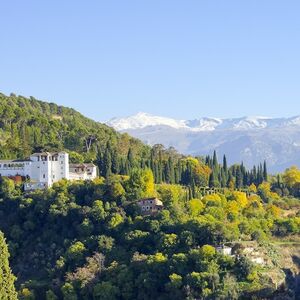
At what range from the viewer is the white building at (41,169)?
63812 mm

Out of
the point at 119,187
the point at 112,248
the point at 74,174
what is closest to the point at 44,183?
the point at 74,174

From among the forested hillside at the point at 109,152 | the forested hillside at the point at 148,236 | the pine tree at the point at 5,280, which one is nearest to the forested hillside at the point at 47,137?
the forested hillside at the point at 109,152

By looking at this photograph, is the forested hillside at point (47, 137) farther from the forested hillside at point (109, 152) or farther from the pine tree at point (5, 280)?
the pine tree at point (5, 280)

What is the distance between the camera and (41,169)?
6412cm

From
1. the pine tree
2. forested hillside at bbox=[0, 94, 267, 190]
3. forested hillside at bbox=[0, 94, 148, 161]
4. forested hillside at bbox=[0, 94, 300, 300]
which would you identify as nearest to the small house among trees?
forested hillside at bbox=[0, 94, 300, 300]

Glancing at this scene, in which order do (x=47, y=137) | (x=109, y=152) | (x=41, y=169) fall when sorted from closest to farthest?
(x=41, y=169)
(x=109, y=152)
(x=47, y=137)

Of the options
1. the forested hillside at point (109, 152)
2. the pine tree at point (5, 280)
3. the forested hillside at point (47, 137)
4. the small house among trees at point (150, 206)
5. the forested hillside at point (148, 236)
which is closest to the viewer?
the pine tree at point (5, 280)

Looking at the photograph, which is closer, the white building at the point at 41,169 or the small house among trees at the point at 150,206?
the small house among trees at the point at 150,206

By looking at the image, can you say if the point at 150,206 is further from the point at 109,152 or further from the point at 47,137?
the point at 47,137

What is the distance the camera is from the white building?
209ft

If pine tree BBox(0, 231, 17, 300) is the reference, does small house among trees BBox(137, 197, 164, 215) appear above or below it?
above

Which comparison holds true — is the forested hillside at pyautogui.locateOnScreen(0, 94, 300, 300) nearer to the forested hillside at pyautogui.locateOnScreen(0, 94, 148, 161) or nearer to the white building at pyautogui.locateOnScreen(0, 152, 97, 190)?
the white building at pyautogui.locateOnScreen(0, 152, 97, 190)

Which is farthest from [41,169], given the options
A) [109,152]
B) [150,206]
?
[150,206]

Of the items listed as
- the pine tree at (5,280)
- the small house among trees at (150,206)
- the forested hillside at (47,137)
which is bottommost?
the pine tree at (5,280)
